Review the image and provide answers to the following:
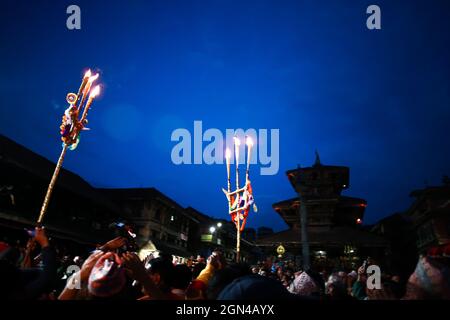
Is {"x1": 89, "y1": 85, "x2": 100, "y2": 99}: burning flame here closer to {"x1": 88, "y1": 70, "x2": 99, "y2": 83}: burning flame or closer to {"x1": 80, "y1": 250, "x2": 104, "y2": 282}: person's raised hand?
{"x1": 88, "y1": 70, "x2": 99, "y2": 83}: burning flame

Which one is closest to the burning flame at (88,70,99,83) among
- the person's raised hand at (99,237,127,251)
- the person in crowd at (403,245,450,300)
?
the person's raised hand at (99,237,127,251)

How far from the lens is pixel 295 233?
65.3ft

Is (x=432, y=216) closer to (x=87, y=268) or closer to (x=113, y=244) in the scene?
(x=113, y=244)

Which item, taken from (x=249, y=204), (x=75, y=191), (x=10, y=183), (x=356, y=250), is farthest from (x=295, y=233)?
(x=10, y=183)

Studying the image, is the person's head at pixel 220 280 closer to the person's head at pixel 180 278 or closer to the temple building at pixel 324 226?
the person's head at pixel 180 278

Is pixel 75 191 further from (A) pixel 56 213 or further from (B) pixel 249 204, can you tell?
(B) pixel 249 204

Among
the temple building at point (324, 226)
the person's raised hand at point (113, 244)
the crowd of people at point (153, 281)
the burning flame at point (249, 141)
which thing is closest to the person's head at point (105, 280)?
the crowd of people at point (153, 281)

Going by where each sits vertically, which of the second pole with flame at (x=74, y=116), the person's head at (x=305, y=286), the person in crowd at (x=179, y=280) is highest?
the second pole with flame at (x=74, y=116)

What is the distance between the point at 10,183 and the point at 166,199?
18831 millimetres

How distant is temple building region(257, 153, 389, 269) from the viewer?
57.9 feet

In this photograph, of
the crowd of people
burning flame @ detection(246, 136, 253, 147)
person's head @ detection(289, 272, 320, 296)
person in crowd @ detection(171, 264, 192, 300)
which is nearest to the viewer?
the crowd of people

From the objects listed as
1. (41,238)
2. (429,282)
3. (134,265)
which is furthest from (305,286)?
(41,238)

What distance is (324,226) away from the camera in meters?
19.3

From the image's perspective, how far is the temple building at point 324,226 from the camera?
57.9ft
